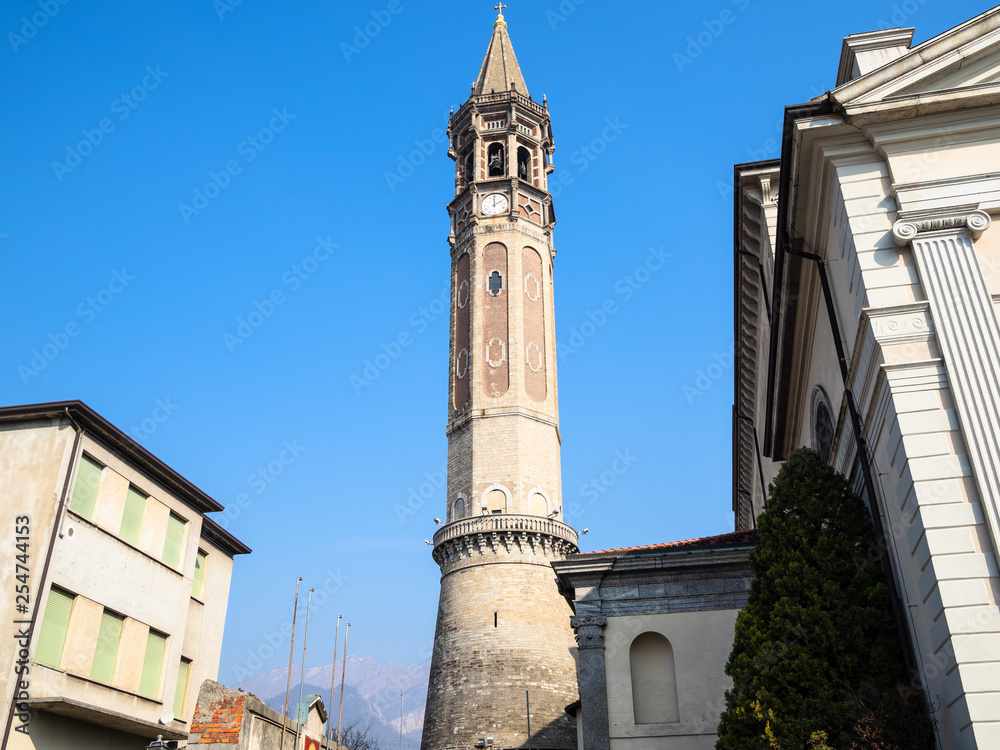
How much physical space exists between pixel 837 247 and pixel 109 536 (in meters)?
15.4

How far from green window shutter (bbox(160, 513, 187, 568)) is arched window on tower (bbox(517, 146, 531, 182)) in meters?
32.6

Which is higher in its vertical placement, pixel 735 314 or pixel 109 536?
pixel 735 314

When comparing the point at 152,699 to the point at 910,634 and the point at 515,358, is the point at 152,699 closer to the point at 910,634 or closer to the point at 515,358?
the point at 910,634

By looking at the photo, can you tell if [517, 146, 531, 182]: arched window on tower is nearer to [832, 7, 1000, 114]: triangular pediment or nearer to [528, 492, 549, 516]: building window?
[528, 492, 549, 516]: building window

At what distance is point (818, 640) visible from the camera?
13.2 m

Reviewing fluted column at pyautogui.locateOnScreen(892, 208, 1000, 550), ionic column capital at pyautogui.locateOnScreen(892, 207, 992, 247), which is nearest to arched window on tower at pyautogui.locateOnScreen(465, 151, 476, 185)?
ionic column capital at pyautogui.locateOnScreen(892, 207, 992, 247)

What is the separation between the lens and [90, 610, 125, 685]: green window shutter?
18078mm

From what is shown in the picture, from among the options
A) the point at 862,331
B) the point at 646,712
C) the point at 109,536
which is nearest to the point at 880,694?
the point at 862,331

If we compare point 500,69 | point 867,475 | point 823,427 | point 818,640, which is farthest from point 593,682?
point 500,69

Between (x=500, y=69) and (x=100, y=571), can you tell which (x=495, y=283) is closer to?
(x=500, y=69)

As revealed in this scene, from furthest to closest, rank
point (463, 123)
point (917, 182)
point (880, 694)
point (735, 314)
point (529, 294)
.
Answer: point (463, 123)
point (529, 294)
point (735, 314)
point (917, 182)
point (880, 694)

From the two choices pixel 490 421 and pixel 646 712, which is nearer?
pixel 646 712

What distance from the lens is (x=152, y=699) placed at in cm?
1962

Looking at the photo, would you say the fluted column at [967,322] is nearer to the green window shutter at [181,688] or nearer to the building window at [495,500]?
the green window shutter at [181,688]
